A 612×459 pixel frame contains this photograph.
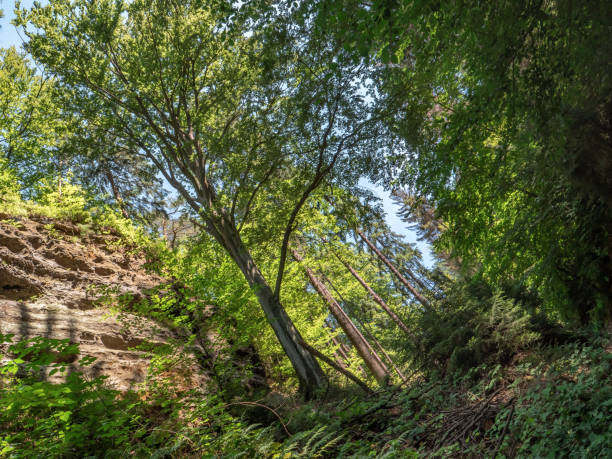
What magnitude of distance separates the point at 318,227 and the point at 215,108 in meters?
4.51

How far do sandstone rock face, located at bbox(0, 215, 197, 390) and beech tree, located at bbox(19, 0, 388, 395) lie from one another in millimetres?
2620

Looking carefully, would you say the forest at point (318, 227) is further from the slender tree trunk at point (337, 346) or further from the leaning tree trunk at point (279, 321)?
the slender tree trunk at point (337, 346)

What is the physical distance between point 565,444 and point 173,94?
32.5 feet

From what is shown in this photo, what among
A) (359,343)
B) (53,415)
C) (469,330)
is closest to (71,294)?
(53,415)

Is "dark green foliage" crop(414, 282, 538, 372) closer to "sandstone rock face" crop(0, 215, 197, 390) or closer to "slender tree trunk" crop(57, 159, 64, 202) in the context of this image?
"sandstone rock face" crop(0, 215, 197, 390)

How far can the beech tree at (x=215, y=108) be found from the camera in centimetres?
734

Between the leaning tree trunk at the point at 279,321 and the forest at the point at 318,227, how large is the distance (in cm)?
6

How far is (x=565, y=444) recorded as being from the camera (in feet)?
10.2

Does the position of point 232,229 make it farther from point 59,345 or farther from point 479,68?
point 479,68

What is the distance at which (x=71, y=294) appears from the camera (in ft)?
24.8

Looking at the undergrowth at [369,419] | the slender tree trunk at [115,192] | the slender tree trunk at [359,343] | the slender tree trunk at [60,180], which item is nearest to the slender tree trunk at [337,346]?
the slender tree trunk at [359,343]

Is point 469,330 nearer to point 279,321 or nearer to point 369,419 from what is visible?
point 369,419

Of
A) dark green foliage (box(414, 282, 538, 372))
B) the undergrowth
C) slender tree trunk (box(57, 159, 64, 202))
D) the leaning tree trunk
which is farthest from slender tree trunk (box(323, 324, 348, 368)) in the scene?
slender tree trunk (box(57, 159, 64, 202))

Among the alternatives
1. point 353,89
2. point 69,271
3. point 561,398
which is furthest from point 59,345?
point 353,89
